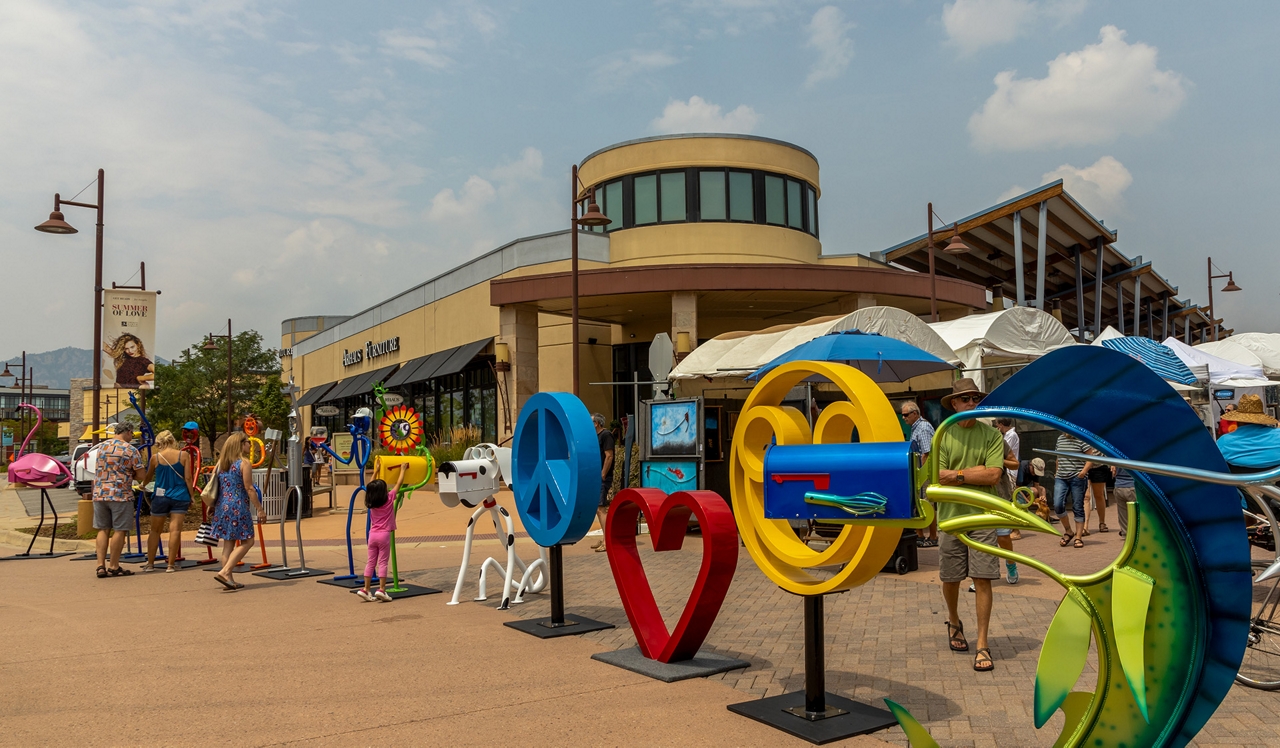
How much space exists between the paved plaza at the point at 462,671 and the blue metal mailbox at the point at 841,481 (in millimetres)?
1225

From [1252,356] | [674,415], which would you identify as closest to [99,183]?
[674,415]

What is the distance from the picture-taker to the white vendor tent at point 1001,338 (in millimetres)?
15609

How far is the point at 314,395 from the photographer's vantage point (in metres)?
47.0

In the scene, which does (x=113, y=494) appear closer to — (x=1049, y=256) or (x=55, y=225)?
(x=55, y=225)

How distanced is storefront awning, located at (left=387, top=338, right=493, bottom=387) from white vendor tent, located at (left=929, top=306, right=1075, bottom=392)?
51.1 ft

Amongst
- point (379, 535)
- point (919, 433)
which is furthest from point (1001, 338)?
point (379, 535)

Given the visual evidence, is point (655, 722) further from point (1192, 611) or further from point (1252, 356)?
point (1252, 356)

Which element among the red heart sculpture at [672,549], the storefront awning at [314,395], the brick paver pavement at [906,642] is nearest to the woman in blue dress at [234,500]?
the brick paver pavement at [906,642]

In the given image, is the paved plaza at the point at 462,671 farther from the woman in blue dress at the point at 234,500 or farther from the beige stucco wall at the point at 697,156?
the beige stucco wall at the point at 697,156

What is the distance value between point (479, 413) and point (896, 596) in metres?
23.7

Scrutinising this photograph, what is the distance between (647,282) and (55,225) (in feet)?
42.5

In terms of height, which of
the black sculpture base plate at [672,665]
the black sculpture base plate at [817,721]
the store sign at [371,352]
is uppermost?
the store sign at [371,352]

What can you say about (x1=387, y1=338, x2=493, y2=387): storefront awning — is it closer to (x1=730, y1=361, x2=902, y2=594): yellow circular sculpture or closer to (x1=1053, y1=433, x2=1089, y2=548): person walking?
(x1=1053, y1=433, x2=1089, y2=548): person walking

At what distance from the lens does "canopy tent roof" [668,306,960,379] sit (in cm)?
1427
